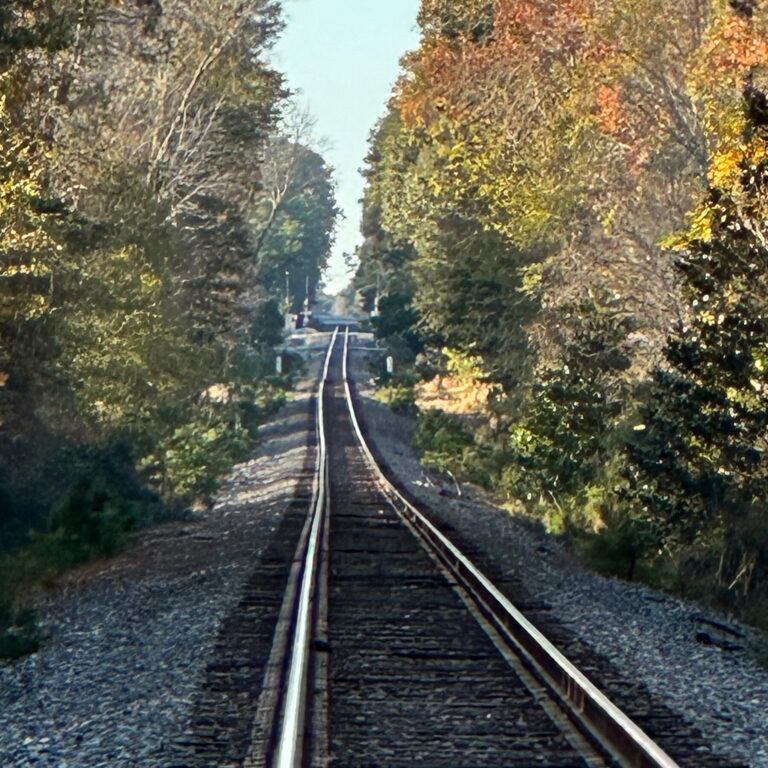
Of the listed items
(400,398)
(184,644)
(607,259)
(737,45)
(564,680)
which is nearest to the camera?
(564,680)

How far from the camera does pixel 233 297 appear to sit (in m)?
56.1

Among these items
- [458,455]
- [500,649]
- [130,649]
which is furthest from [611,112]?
[500,649]

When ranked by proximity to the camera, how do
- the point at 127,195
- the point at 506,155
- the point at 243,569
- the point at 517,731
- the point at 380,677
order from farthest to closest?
the point at 506,155
the point at 127,195
the point at 243,569
the point at 380,677
the point at 517,731

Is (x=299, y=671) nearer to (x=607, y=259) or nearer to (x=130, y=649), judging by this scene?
(x=130, y=649)

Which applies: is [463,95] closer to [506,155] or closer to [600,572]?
[506,155]

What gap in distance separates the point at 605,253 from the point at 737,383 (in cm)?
1718

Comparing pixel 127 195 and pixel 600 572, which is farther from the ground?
pixel 127 195

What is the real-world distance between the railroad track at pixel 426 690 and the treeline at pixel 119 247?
8439 millimetres

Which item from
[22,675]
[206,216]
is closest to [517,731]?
[22,675]

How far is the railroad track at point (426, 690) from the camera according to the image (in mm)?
9023

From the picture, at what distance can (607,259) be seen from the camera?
3722 centimetres

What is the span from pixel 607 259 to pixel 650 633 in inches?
928

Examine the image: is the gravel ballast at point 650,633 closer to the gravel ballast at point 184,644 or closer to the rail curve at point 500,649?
the gravel ballast at point 184,644

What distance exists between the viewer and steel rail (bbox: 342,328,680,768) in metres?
8.77
